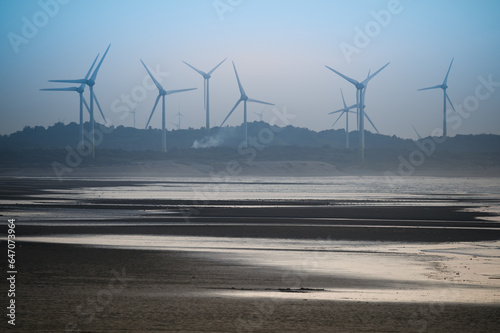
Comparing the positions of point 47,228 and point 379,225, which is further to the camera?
point 379,225

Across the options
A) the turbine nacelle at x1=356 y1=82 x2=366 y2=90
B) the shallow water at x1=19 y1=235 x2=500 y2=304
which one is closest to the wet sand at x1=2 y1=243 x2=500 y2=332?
the shallow water at x1=19 y1=235 x2=500 y2=304

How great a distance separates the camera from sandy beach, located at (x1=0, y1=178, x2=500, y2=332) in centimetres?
1216

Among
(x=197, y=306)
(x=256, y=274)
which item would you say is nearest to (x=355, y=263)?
(x=256, y=274)

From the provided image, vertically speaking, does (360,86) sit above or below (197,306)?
above

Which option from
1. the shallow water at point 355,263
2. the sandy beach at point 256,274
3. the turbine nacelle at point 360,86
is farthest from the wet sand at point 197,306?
the turbine nacelle at point 360,86

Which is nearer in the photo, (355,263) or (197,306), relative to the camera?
(197,306)

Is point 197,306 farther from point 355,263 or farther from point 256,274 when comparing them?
point 355,263

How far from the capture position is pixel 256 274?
1750 centimetres

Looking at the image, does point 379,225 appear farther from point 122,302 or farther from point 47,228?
point 122,302

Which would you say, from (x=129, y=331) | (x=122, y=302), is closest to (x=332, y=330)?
(x=129, y=331)

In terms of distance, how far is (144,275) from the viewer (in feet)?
56.0

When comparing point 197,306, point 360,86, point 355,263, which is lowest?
point 355,263

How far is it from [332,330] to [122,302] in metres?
4.14

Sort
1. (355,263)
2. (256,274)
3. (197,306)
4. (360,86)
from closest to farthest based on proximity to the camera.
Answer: (197,306), (256,274), (355,263), (360,86)
